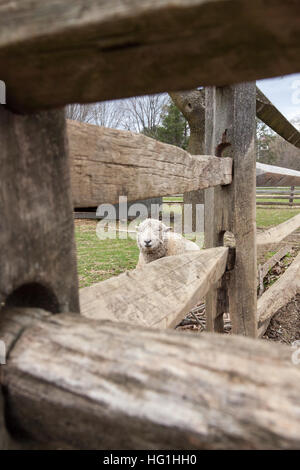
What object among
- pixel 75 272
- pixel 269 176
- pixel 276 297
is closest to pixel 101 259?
pixel 276 297

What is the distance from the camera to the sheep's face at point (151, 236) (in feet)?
11.1

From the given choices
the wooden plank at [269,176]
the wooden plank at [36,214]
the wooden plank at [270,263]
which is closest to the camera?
the wooden plank at [36,214]

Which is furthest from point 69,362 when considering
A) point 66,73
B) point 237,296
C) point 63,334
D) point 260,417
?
point 237,296

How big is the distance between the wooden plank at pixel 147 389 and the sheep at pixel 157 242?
285 cm

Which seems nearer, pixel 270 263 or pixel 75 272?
pixel 75 272

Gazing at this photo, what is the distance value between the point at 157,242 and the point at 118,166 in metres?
2.56

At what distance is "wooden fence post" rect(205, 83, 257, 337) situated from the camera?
1815 mm

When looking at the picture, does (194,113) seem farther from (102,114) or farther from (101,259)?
(102,114)

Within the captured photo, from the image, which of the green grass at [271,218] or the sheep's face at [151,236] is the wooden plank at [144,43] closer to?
the sheep's face at [151,236]

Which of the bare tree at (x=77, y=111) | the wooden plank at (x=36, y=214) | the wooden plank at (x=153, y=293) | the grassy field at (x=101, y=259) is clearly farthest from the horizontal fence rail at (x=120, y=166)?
the bare tree at (x=77, y=111)

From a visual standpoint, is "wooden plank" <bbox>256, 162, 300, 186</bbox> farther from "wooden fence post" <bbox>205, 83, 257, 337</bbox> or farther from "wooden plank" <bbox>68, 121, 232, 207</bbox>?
"wooden plank" <bbox>68, 121, 232, 207</bbox>

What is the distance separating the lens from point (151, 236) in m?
3.40
